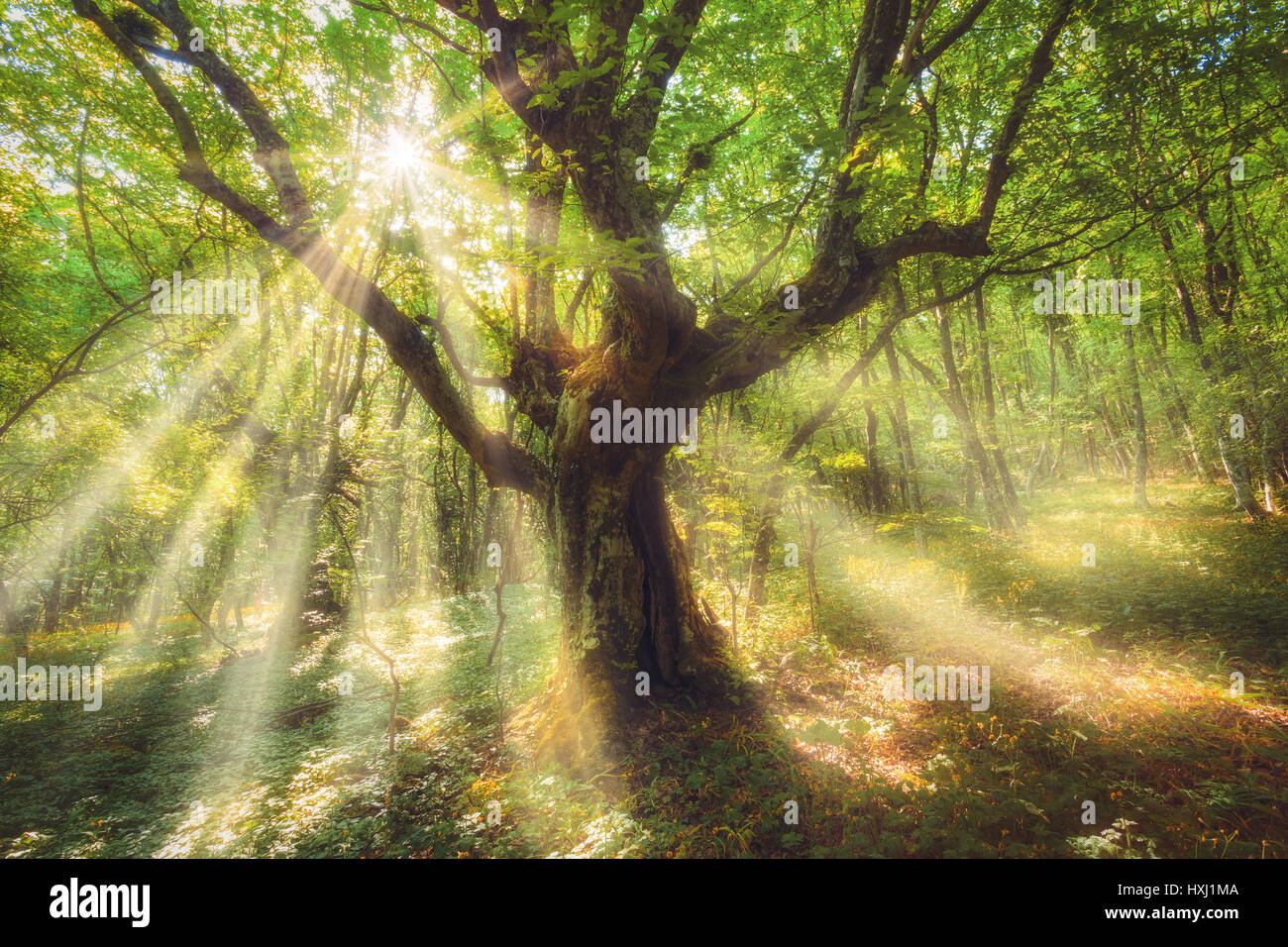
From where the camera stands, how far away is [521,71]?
3910mm

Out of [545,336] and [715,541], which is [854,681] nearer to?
[715,541]

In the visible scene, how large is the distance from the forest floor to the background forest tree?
20.2 inches

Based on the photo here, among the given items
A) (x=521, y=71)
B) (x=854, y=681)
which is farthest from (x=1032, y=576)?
(x=521, y=71)

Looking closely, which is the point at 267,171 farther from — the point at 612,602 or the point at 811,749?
the point at 811,749

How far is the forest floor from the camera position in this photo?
137 inches

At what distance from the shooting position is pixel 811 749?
15.0 ft

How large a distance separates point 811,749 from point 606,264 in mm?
4986

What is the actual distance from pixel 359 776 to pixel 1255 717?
363 inches

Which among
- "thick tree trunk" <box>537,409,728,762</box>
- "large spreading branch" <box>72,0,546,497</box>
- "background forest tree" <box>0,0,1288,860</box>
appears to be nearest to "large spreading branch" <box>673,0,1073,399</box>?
"background forest tree" <box>0,0,1288,860</box>

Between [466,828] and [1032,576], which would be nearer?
[466,828]

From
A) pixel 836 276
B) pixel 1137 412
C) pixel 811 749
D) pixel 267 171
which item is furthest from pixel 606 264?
pixel 1137 412

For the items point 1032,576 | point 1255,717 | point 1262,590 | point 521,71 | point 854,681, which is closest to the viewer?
point 521,71

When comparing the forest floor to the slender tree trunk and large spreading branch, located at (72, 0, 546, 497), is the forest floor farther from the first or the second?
the slender tree trunk

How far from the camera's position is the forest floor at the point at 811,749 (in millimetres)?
3469
